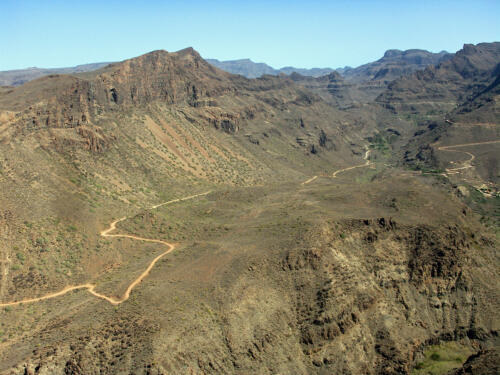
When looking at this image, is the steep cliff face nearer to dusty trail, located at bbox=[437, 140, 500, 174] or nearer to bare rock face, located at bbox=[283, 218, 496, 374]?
bare rock face, located at bbox=[283, 218, 496, 374]

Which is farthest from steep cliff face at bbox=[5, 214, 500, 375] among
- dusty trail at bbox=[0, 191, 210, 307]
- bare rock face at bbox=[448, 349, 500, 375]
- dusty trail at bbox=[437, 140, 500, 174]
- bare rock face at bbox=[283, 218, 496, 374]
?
dusty trail at bbox=[437, 140, 500, 174]

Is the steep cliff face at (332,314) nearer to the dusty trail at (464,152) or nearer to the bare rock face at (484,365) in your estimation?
the bare rock face at (484,365)

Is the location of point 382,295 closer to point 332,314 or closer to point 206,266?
point 332,314

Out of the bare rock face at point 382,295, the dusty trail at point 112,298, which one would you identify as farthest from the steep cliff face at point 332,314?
the dusty trail at point 112,298

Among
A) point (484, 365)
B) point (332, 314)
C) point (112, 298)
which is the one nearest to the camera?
point (484, 365)

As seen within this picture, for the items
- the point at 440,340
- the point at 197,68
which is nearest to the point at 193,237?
the point at 440,340

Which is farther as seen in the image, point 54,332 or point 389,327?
point 389,327

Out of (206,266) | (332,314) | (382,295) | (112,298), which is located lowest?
(382,295)

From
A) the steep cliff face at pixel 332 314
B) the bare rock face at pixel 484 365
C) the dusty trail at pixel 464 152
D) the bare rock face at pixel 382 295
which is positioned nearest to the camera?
the bare rock face at pixel 484 365

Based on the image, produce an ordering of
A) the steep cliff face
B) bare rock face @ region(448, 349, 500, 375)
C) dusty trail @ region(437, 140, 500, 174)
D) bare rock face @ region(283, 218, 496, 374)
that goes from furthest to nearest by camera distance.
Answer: dusty trail @ region(437, 140, 500, 174) → bare rock face @ region(283, 218, 496, 374) → the steep cliff face → bare rock face @ region(448, 349, 500, 375)

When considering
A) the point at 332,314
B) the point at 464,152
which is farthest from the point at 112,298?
the point at 464,152

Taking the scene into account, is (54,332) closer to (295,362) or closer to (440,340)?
(295,362)
